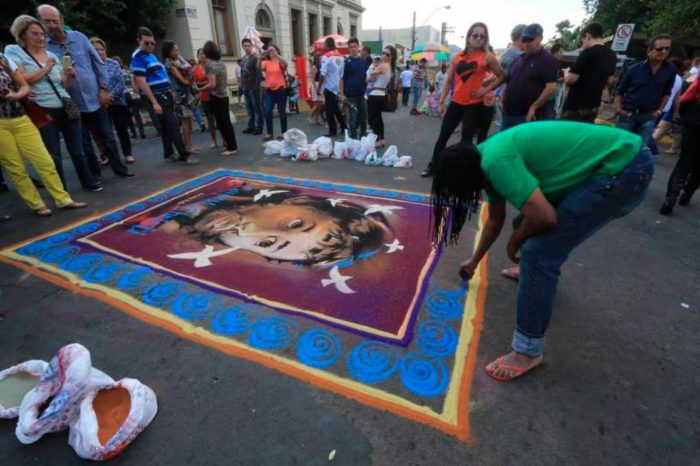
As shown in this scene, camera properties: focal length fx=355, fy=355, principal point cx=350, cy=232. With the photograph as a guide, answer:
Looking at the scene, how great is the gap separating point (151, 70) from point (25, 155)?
210 centimetres

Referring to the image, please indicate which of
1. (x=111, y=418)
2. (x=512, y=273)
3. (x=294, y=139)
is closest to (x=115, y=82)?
(x=294, y=139)

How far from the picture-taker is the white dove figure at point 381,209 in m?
3.69

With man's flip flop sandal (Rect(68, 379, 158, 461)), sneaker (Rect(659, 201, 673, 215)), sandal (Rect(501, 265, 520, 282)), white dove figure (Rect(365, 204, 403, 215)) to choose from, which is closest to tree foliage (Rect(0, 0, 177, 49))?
white dove figure (Rect(365, 204, 403, 215))

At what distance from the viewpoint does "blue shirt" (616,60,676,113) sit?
156 inches

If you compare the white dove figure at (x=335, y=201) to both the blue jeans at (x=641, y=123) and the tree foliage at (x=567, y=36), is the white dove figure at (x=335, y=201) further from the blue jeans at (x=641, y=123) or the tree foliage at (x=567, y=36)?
the tree foliage at (x=567, y=36)

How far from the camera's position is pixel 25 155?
3404 mm

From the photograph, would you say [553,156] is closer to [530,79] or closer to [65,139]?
[530,79]

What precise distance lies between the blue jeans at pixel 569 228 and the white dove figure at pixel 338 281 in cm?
113

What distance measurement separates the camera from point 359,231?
328cm

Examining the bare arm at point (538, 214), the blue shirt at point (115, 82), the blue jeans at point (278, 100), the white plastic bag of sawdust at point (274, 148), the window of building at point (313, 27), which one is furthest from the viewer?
the window of building at point (313, 27)

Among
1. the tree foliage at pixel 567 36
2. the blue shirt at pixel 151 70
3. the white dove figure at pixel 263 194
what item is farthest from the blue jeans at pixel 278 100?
the tree foliage at pixel 567 36

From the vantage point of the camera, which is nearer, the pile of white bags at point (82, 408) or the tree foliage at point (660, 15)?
the pile of white bags at point (82, 408)

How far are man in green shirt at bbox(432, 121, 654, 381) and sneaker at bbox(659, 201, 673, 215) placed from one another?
309cm

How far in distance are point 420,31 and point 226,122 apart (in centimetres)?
5966
